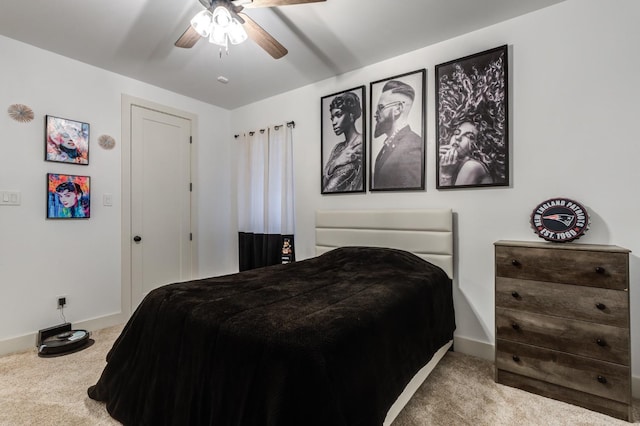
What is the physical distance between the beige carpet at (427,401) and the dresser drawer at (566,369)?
0.44 ft

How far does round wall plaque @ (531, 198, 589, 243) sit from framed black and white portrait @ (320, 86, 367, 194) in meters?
1.54

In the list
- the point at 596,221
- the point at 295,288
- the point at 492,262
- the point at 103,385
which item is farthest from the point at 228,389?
the point at 596,221

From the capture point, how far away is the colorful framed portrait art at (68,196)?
282 cm

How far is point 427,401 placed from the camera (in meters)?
1.89

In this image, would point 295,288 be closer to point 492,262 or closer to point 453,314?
point 453,314

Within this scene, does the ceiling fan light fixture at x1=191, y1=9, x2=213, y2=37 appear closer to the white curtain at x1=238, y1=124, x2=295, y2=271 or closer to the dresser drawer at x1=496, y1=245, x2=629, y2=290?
the white curtain at x1=238, y1=124, x2=295, y2=271

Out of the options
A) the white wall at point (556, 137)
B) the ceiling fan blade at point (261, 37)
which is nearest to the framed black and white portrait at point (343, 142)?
the white wall at point (556, 137)

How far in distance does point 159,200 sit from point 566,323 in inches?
161

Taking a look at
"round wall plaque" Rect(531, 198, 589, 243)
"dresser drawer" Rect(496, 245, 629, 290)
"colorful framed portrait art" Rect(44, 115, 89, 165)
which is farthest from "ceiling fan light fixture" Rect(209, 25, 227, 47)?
"round wall plaque" Rect(531, 198, 589, 243)

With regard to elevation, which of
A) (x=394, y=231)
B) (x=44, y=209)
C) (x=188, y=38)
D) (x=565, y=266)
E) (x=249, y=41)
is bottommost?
(x=565, y=266)

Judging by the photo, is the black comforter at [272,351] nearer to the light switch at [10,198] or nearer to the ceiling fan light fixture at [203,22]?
the ceiling fan light fixture at [203,22]

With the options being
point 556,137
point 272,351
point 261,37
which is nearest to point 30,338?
point 272,351

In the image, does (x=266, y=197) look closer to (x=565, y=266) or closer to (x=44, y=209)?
(x=44, y=209)

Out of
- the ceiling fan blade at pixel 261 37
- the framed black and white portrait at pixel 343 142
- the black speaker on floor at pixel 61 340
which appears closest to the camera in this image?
the ceiling fan blade at pixel 261 37
